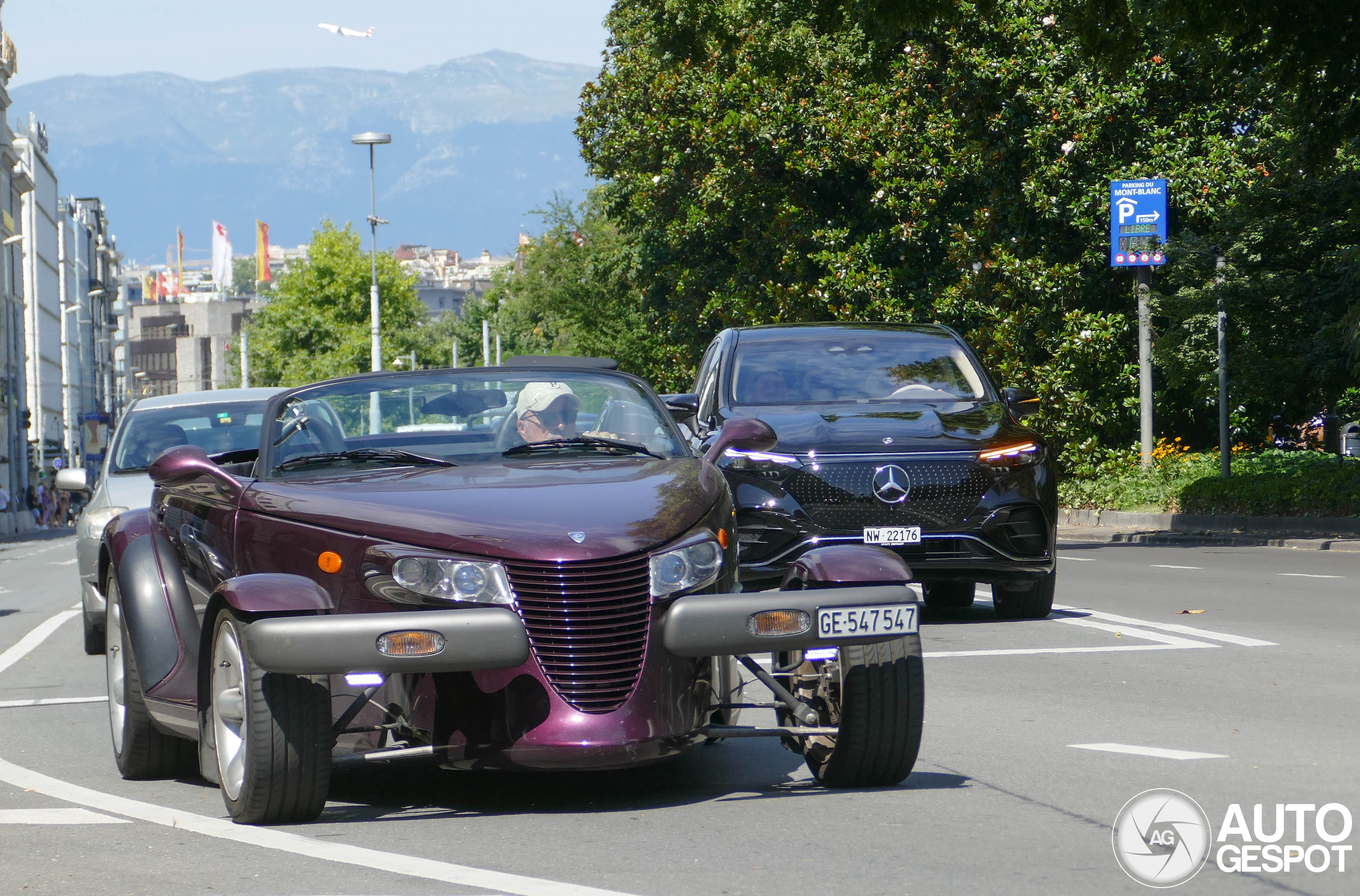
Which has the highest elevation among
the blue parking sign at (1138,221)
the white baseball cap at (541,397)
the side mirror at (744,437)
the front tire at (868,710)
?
the blue parking sign at (1138,221)

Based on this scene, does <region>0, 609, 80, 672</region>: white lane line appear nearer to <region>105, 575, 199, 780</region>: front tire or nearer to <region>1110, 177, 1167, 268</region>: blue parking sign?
<region>105, 575, 199, 780</region>: front tire

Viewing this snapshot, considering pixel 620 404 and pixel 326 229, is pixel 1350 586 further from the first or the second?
pixel 326 229

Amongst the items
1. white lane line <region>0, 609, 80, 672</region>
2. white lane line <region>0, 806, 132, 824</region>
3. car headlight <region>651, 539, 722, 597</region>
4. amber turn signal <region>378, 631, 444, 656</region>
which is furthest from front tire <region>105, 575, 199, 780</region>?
white lane line <region>0, 609, 80, 672</region>

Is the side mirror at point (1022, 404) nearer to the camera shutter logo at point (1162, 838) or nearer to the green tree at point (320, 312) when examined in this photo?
the camera shutter logo at point (1162, 838)

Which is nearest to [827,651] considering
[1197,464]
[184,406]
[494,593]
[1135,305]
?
[494,593]

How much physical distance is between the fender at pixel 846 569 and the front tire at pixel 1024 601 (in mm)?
5607

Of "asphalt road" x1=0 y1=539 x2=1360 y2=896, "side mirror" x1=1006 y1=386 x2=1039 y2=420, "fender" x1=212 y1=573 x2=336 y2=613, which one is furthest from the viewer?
"side mirror" x1=1006 y1=386 x2=1039 y2=420

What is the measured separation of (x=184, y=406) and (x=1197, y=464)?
1775 centimetres

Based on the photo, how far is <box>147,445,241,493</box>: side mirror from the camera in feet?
20.4

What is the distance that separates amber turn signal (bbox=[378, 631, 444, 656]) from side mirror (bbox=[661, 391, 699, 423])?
4.83 meters

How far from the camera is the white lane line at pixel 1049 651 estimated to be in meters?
9.90

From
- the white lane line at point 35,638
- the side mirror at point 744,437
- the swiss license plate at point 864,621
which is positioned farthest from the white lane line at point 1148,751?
the white lane line at point 35,638

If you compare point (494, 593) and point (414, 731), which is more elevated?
point (494, 593)

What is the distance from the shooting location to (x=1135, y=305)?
30.7 m
